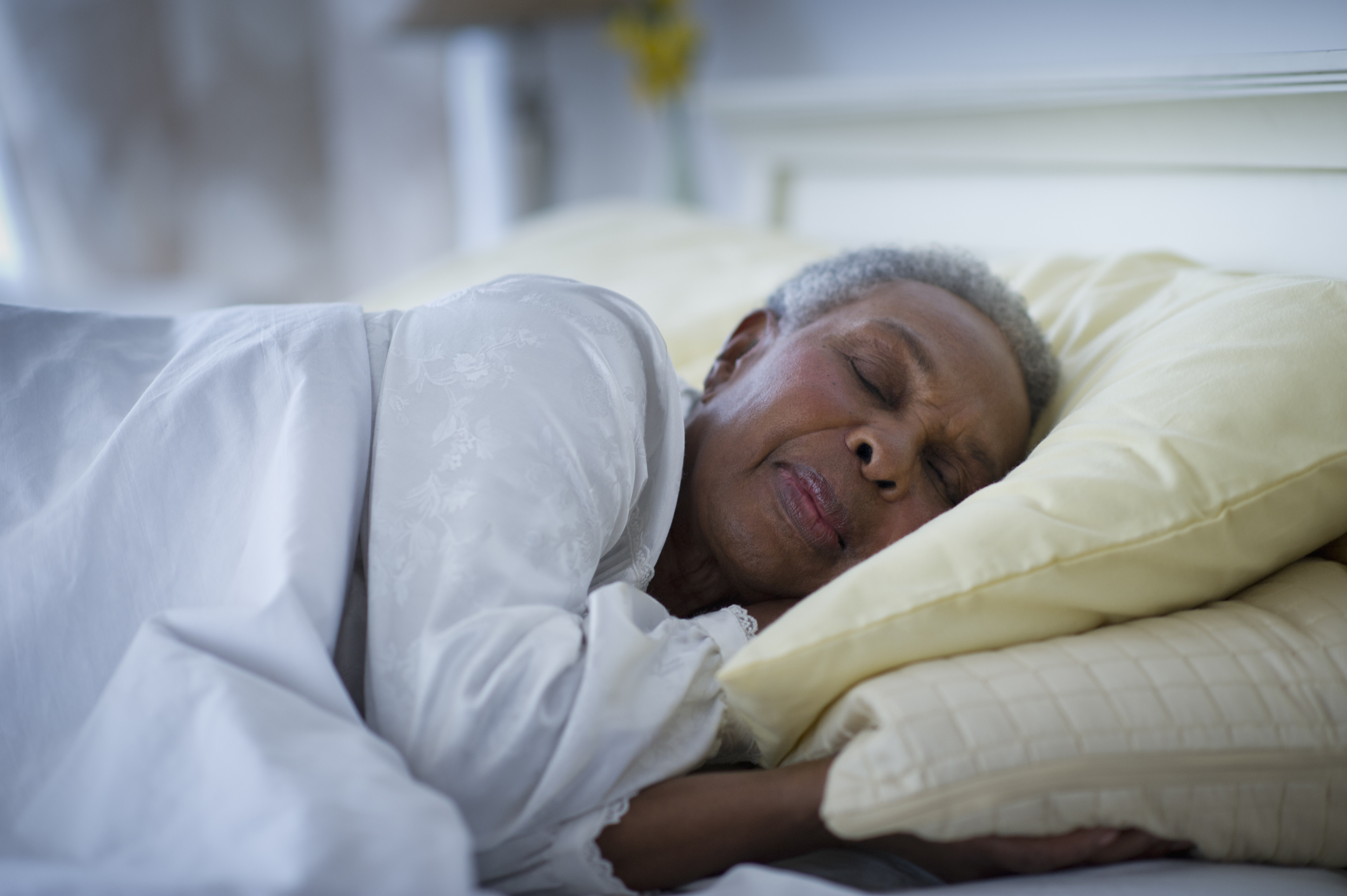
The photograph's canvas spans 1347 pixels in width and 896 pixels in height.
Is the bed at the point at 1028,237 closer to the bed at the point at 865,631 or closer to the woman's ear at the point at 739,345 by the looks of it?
the bed at the point at 865,631

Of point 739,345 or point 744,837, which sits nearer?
point 744,837

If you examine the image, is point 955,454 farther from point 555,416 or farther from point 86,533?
point 86,533

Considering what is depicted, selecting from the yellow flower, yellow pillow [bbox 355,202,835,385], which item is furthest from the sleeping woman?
the yellow flower

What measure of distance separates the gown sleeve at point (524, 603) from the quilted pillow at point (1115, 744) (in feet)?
0.46

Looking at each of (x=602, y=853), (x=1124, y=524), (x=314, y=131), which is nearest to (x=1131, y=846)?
(x=1124, y=524)

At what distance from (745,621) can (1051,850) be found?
265 millimetres

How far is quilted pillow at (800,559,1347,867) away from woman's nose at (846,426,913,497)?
21 cm

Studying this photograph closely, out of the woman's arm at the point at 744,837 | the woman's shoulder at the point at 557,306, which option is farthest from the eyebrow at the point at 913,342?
the woman's arm at the point at 744,837

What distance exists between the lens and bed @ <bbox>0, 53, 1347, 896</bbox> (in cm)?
50

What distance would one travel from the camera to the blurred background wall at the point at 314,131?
244cm

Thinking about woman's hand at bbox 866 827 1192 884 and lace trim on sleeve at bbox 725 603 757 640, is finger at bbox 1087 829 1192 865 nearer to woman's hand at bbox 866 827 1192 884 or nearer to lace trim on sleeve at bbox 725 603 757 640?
woman's hand at bbox 866 827 1192 884

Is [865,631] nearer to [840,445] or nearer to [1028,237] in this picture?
[840,445]

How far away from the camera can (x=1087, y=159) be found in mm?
1296

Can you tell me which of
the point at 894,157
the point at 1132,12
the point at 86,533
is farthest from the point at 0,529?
the point at 1132,12
